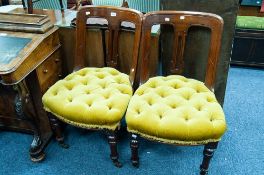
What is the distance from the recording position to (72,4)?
10.5ft

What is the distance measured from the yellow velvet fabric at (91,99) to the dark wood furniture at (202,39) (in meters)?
0.38

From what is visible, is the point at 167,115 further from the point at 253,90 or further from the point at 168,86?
the point at 253,90

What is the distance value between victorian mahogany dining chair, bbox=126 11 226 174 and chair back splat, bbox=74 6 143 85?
53 mm

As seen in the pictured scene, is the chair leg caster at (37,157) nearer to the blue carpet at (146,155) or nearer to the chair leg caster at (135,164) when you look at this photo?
the blue carpet at (146,155)

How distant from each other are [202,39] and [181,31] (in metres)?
0.15

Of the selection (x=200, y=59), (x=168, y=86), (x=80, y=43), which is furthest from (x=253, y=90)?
(x=80, y=43)

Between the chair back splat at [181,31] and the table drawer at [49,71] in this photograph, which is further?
the table drawer at [49,71]

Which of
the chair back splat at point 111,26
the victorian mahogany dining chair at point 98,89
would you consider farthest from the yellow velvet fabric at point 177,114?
the chair back splat at point 111,26

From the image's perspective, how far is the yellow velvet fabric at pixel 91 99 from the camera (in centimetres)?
144

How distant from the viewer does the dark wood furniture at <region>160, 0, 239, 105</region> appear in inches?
60.1

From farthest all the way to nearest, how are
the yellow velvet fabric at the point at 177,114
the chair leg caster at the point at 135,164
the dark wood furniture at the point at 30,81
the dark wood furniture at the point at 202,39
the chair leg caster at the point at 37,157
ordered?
the chair leg caster at the point at 37,157 → the chair leg caster at the point at 135,164 → the dark wood furniture at the point at 202,39 → the dark wood furniture at the point at 30,81 → the yellow velvet fabric at the point at 177,114

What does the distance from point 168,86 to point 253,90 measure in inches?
45.4

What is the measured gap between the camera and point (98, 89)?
5.25 feet

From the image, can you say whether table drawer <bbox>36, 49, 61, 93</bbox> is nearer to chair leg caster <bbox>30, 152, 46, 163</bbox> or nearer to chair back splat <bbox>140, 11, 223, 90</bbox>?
chair leg caster <bbox>30, 152, 46, 163</bbox>
